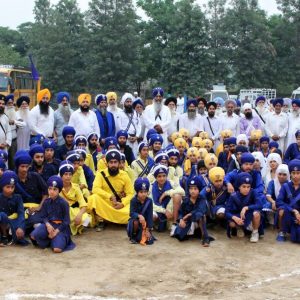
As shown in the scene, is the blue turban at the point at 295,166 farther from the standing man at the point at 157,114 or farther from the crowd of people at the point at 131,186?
the standing man at the point at 157,114

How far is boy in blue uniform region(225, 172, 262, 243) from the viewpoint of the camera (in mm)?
6156

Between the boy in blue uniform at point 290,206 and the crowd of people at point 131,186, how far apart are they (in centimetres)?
1

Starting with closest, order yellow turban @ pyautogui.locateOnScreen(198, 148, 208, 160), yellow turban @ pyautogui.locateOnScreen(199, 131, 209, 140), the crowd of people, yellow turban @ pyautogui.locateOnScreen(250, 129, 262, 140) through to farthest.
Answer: the crowd of people
yellow turban @ pyautogui.locateOnScreen(198, 148, 208, 160)
yellow turban @ pyautogui.locateOnScreen(250, 129, 262, 140)
yellow turban @ pyautogui.locateOnScreen(199, 131, 209, 140)

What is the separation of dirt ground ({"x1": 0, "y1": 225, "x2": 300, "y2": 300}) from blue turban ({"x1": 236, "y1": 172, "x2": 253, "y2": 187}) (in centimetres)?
71

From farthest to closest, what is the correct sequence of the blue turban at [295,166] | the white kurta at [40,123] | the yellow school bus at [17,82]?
the yellow school bus at [17,82]
the white kurta at [40,123]
the blue turban at [295,166]

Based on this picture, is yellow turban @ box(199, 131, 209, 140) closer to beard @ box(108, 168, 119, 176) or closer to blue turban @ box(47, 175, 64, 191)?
beard @ box(108, 168, 119, 176)

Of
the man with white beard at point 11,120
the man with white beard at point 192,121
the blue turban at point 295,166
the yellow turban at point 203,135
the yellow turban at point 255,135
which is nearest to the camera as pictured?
the blue turban at point 295,166

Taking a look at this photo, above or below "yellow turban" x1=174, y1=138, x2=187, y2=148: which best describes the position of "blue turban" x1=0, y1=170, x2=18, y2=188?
below

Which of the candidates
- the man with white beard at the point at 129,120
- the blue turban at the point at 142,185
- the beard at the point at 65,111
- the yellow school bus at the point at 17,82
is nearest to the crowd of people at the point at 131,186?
the blue turban at the point at 142,185

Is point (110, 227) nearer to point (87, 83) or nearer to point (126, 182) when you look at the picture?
point (126, 182)

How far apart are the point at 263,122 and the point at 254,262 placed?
462cm

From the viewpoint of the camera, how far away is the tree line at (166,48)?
1264 inches

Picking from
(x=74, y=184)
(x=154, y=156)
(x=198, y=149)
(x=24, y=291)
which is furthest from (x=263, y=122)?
(x=24, y=291)

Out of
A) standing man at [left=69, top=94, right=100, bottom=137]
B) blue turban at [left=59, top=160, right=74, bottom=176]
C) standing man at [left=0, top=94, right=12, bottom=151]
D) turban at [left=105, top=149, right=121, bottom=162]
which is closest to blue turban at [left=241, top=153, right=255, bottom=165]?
turban at [left=105, top=149, right=121, bottom=162]
